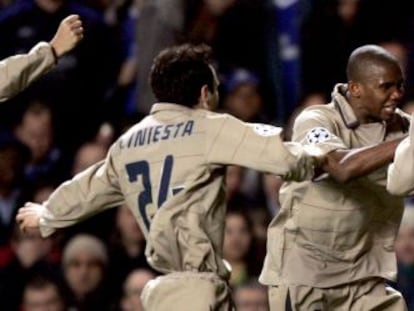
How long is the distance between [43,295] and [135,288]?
399mm

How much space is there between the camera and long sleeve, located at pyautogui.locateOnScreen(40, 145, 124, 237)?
199 inches

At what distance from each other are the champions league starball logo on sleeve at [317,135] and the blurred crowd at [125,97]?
1879 mm

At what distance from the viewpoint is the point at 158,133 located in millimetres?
4922

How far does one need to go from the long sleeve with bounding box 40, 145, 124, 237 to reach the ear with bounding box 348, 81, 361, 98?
0.75 metres

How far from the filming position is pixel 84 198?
511 cm

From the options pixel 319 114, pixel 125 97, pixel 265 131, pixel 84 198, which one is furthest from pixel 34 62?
pixel 125 97

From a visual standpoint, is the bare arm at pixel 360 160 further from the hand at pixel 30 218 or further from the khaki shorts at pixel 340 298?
the hand at pixel 30 218

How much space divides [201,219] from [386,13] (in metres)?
2.62

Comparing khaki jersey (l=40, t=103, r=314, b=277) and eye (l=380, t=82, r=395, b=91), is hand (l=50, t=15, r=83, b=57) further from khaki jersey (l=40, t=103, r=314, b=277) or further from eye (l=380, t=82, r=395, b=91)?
eye (l=380, t=82, r=395, b=91)

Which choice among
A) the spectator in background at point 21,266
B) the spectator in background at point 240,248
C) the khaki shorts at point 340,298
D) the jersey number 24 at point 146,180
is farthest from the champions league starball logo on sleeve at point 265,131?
the spectator in background at point 21,266

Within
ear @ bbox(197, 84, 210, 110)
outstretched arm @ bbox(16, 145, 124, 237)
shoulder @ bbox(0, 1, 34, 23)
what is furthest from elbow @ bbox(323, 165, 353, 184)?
shoulder @ bbox(0, 1, 34, 23)

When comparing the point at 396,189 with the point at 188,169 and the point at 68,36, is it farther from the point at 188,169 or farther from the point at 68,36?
the point at 68,36

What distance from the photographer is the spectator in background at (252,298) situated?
6.52 metres

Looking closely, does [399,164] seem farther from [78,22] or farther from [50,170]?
[50,170]
